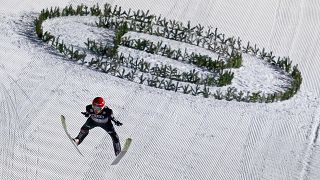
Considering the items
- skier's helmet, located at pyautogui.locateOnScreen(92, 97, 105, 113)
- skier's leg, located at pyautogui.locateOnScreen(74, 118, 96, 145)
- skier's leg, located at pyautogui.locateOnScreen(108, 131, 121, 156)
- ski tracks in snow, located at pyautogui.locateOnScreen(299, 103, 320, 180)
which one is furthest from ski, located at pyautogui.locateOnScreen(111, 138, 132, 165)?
ski tracks in snow, located at pyautogui.locateOnScreen(299, 103, 320, 180)

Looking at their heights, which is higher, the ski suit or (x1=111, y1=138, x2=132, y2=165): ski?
the ski suit

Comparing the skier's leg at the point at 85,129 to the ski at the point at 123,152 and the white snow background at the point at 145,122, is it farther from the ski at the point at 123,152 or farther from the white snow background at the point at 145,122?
the ski at the point at 123,152

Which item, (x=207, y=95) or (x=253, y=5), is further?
(x=253, y=5)

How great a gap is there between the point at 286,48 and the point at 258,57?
2.81ft

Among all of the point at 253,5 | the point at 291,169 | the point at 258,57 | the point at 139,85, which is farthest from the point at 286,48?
the point at 291,169

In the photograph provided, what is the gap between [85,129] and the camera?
38.6 feet

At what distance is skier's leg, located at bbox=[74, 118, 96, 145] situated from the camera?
1162cm

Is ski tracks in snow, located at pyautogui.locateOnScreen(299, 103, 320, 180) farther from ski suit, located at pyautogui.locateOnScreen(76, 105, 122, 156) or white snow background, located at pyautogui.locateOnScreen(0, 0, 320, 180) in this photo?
ski suit, located at pyautogui.locateOnScreen(76, 105, 122, 156)

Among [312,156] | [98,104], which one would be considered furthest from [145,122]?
[312,156]

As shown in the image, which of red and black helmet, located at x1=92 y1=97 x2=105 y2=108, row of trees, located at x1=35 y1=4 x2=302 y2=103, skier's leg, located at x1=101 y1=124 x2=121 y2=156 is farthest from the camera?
row of trees, located at x1=35 y1=4 x2=302 y2=103

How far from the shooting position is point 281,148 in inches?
489

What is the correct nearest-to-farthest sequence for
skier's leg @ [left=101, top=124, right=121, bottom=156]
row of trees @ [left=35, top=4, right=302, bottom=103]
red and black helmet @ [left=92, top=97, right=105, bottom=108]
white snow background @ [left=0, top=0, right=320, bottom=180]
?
red and black helmet @ [left=92, top=97, right=105, bottom=108] < white snow background @ [left=0, top=0, right=320, bottom=180] < skier's leg @ [left=101, top=124, right=121, bottom=156] < row of trees @ [left=35, top=4, right=302, bottom=103]

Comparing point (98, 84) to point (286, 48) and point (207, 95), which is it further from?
point (286, 48)

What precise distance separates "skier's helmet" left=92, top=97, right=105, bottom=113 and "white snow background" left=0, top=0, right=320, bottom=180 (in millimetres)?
928
